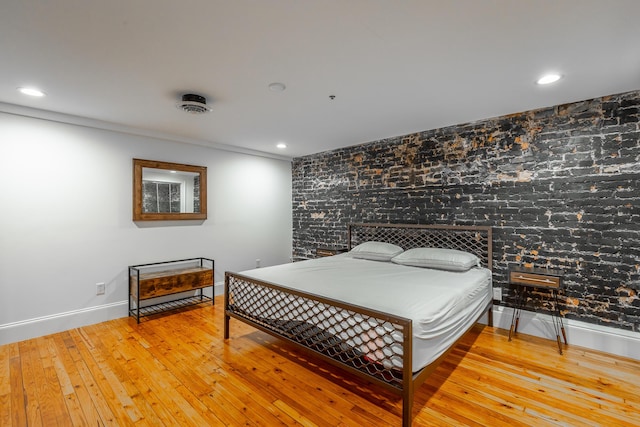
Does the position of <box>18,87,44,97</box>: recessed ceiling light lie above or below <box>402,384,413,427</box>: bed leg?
above

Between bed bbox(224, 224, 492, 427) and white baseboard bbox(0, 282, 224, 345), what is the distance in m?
1.67

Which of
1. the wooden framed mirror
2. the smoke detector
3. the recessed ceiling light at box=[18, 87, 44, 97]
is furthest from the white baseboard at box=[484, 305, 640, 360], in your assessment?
the recessed ceiling light at box=[18, 87, 44, 97]

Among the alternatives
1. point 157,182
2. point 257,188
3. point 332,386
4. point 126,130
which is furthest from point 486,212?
point 126,130

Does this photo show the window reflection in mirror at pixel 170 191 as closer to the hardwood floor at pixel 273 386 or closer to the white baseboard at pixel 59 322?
the white baseboard at pixel 59 322

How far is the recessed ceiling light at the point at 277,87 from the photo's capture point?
8.25ft

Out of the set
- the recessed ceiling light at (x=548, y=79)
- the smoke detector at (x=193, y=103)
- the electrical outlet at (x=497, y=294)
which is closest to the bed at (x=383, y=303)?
the electrical outlet at (x=497, y=294)

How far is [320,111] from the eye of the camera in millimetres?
3199

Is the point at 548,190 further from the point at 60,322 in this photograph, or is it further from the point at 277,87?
the point at 60,322

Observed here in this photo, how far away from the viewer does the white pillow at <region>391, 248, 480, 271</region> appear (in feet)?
10.3

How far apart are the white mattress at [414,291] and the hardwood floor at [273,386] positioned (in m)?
0.38

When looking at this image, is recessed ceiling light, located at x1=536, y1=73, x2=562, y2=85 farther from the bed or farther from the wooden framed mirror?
the wooden framed mirror

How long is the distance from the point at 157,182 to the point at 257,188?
165 centimetres

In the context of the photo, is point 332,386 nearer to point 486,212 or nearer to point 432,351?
point 432,351

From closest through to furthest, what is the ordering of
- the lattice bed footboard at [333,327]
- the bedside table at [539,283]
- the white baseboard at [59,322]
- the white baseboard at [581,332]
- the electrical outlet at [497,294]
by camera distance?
the lattice bed footboard at [333,327] → the white baseboard at [581,332] → the bedside table at [539,283] → the white baseboard at [59,322] → the electrical outlet at [497,294]
